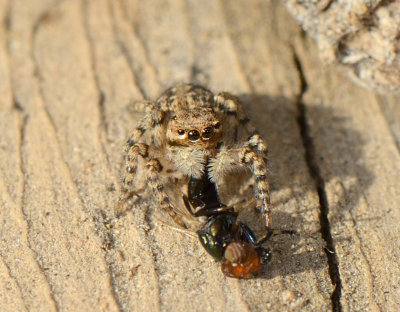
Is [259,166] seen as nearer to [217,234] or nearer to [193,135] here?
[193,135]

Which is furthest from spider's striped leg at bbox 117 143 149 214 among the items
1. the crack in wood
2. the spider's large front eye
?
the crack in wood

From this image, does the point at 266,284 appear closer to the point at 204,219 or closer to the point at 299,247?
the point at 299,247

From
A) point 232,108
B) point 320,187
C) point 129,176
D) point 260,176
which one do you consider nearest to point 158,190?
point 129,176

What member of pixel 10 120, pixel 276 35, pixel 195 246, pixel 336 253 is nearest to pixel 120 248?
pixel 195 246

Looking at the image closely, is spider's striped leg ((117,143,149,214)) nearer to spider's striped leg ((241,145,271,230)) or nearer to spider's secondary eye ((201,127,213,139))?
spider's secondary eye ((201,127,213,139))

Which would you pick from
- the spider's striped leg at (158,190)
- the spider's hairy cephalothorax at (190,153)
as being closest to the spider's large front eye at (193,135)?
the spider's hairy cephalothorax at (190,153)

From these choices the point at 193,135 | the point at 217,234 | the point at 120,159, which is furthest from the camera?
the point at 120,159

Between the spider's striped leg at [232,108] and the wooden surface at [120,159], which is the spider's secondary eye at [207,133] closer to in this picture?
the spider's striped leg at [232,108]

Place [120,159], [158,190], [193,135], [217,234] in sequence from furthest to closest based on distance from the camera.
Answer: [120,159], [193,135], [158,190], [217,234]
